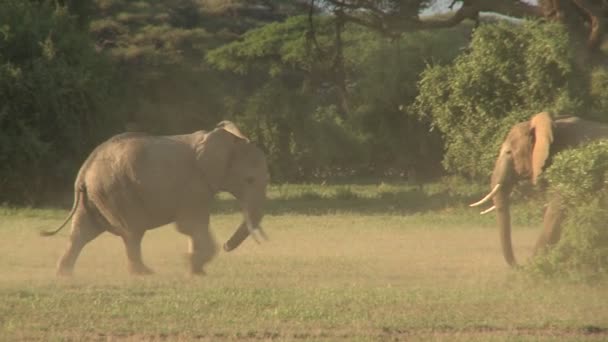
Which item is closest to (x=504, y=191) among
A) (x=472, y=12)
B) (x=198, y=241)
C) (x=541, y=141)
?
(x=541, y=141)

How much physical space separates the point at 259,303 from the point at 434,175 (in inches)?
1109

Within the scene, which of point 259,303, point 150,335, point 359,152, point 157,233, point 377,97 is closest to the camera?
point 150,335

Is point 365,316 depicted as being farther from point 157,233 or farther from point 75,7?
point 75,7

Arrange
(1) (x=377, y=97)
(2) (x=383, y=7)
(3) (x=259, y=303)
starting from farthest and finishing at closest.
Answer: (1) (x=377, y=97), (2) (x=383, y=7), (3) (x=259, y=303)

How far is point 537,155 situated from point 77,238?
4623 mm

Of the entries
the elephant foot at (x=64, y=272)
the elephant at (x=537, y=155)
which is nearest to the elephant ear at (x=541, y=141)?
the elephant at (x=537, y=155)

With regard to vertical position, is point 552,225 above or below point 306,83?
above

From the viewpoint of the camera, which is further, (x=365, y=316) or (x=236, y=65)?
(x=236, y=65)

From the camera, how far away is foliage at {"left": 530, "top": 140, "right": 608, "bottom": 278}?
34.6 ft

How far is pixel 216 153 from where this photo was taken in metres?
12.6

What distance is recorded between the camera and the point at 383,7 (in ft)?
78.2

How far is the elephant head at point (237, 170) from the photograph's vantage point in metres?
12.6

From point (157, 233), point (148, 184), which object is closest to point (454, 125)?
point (157, 233)

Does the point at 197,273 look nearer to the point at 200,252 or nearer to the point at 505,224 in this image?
the point at 200,252
